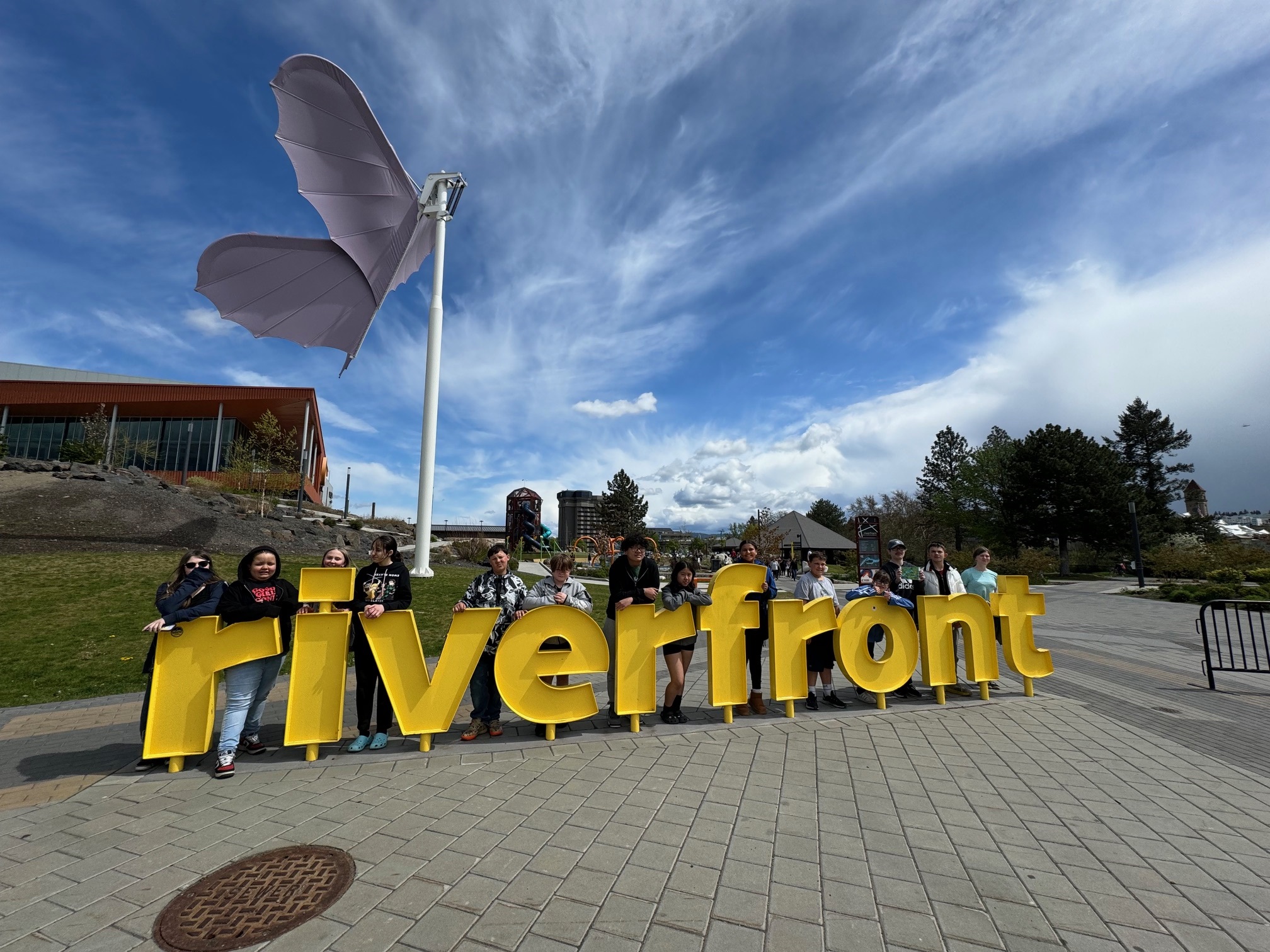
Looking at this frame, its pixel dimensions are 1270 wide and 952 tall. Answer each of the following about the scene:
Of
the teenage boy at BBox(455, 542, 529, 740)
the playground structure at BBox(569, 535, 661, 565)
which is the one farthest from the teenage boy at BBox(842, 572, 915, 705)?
the playground structure at BBox(569, 535, 661, 565)

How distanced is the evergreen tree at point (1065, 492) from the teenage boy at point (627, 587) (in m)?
46.1

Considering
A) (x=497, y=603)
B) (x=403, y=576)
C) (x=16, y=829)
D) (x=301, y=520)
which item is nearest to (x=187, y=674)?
(x=16, y=829)

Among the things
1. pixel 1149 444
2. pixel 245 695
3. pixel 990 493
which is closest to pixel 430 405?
pixel 245 695

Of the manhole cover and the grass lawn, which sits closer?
the manhole cover

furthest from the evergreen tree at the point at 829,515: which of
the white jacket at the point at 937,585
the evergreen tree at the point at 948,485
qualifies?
the white jacket at the point at 937,585

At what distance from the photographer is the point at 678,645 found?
6.04m

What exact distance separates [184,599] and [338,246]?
1390 cm

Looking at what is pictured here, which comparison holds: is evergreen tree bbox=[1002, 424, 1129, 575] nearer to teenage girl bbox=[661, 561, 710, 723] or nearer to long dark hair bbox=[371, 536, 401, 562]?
teenage girl bbox=[661, 561, 710, 723]

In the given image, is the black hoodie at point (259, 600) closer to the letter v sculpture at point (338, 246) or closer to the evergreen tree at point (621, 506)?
the letter v sculpture at point (338, 246)

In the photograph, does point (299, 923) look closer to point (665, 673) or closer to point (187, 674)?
point (187, 674)

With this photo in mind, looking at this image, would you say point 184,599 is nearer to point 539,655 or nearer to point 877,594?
point 539,655

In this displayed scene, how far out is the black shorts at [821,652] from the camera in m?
6.69

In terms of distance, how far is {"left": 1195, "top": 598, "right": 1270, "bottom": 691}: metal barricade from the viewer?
308 inches

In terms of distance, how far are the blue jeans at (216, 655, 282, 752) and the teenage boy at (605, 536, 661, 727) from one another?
2986 millimetres
